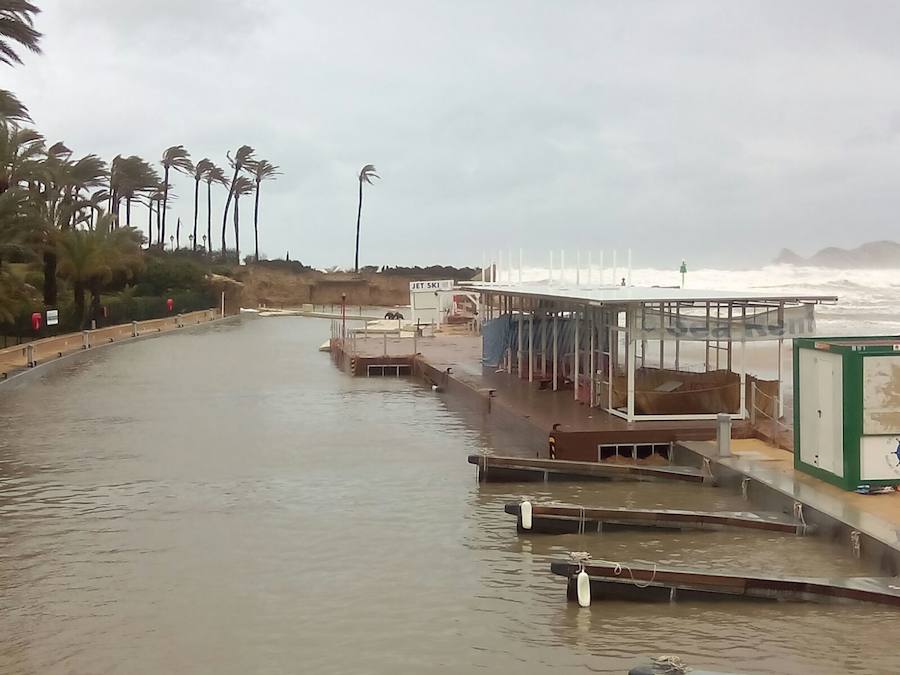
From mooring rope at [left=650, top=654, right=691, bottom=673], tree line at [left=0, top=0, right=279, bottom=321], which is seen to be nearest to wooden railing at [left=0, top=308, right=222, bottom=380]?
tree line at [left=0, top=0, right=279, bottom=321]

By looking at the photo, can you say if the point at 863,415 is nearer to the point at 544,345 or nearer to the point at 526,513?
the point at 526,513

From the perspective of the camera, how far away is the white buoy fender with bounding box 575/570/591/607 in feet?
32.6

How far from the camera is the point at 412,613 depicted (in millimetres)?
9961

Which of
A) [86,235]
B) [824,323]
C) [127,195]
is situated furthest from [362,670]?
[127,195]

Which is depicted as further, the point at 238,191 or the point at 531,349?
the point at 238,191

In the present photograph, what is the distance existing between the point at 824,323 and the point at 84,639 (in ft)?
199

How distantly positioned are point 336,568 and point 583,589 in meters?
2.89

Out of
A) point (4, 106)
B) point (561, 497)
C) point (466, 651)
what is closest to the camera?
point (466, 651)

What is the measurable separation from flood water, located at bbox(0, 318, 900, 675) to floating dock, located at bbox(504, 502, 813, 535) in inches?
6.1

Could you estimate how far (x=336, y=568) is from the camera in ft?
37.5

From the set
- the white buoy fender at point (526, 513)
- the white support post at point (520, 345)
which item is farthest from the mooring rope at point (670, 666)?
the white support post at point (520, 345)

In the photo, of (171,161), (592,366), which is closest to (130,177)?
(171,161)

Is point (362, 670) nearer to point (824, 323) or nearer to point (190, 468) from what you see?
point (190, 468)

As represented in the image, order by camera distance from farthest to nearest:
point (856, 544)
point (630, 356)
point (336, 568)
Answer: point (630, 356) < point (336, 568) < point (856, 544)
